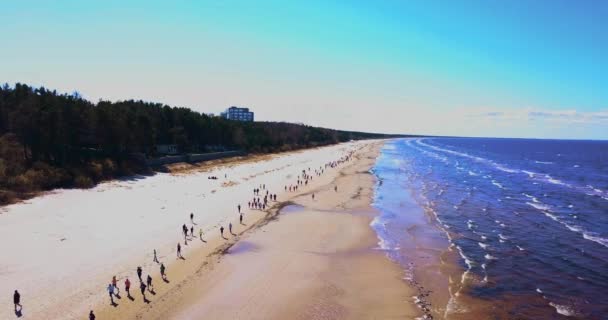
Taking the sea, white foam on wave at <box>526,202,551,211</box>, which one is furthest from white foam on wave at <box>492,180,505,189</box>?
white foam on wave at <box>526,202,551,211</box>

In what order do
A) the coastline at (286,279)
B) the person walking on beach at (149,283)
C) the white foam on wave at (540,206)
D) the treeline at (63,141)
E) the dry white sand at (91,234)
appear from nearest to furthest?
the coastline at (286,279) → the dry white sand at (91,234) → the person walking on beach at (149,283) → the treeline at (63,141) → the white foam on wave at (540,206)

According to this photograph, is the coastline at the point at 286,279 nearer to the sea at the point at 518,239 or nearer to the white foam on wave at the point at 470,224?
the sea at the point at 518,239

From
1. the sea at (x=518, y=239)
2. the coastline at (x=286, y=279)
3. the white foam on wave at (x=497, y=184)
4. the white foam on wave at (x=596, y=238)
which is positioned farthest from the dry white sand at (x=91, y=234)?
the white foam on wave at (x=497, y=184)

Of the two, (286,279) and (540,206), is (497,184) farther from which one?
(286,279)

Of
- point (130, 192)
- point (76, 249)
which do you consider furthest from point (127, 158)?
point (76, 249)

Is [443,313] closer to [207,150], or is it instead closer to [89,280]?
[89,280]

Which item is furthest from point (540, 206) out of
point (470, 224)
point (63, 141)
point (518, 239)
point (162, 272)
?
point (63, 141)

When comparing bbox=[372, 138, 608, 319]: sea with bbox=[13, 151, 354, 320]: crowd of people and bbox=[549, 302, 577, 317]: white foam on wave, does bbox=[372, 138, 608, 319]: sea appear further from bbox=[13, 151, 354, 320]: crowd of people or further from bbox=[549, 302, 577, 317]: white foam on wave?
bbox=[13, 151, 354, 320]: crowd of people
